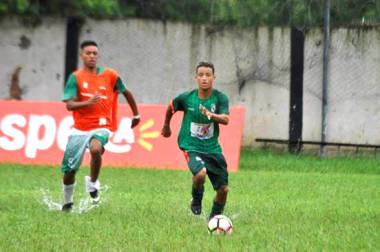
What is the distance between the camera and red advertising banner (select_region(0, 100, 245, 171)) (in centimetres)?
1830

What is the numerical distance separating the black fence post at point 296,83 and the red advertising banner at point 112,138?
132 inches

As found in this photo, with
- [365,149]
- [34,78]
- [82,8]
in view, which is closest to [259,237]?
[365,149]

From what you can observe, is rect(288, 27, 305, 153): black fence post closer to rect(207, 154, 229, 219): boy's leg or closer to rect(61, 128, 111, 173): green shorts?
rect(61, 128, 111, 173): green shorts

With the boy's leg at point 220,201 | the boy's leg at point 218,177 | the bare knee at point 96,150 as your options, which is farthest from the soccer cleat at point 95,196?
the boy's leg at point 220,201

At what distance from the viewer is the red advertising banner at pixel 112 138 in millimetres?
18297

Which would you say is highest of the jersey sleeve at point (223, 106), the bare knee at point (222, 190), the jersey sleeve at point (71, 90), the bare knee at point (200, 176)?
the jersey sleeve at point (71, 90)

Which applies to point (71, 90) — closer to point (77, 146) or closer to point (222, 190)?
point (77, 146)

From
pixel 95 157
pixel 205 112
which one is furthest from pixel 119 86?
pixel 205 112

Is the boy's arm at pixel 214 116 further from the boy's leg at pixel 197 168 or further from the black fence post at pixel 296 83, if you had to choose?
the black fence post at pixel 296 83

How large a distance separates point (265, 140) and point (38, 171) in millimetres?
6254

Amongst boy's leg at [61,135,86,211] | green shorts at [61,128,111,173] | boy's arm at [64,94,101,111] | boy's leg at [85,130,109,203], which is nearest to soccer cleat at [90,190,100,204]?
boy's leg at [85,130,109,203]

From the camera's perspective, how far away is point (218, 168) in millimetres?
10391

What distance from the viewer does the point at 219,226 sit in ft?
30.3

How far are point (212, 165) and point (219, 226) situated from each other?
1255 mm
